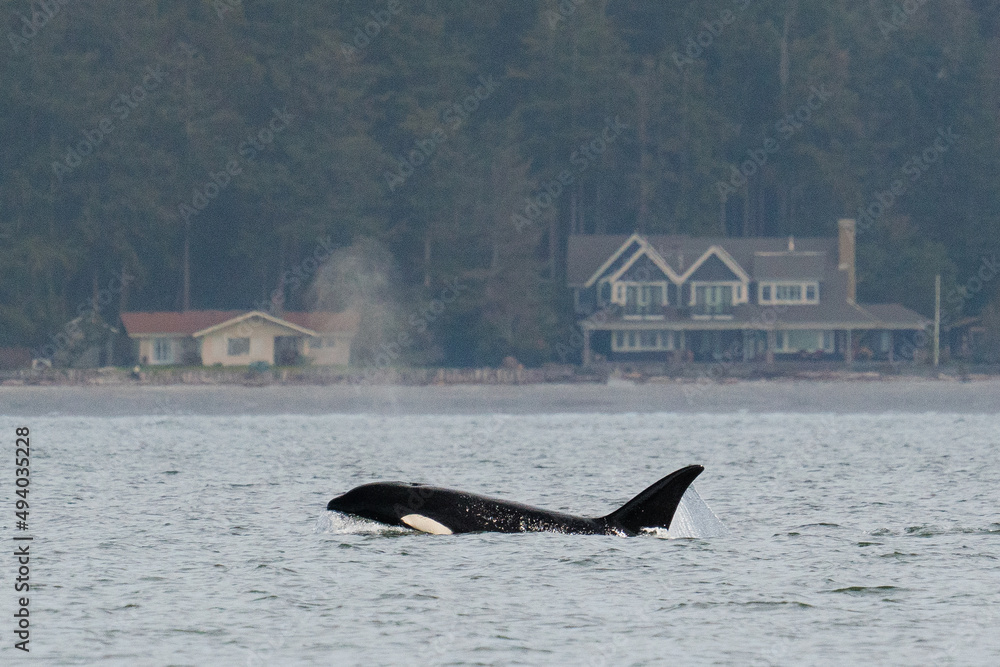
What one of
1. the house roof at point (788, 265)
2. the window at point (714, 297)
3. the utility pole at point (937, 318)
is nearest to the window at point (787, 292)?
the house roof at point (788, 265)

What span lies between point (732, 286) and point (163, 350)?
3852cm

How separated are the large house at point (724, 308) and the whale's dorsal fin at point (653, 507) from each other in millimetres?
85185

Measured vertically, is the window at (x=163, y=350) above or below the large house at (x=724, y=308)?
below

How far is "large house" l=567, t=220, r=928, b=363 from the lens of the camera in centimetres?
Answer: 11194

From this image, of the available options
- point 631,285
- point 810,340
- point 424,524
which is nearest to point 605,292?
point 631,285

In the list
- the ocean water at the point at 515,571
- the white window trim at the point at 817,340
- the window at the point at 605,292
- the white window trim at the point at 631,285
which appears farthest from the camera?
the window at the point at 605,292

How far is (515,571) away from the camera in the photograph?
75.2ft

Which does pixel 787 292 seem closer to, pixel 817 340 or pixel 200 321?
pixel 817 340

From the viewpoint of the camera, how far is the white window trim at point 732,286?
375 ft

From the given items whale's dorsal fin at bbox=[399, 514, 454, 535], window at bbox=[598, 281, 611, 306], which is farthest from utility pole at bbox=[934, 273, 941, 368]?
whale's dorsal fin at bbox=[399, 514, 454, 535]

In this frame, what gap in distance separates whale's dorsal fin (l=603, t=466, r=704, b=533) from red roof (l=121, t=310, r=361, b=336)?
8385cm

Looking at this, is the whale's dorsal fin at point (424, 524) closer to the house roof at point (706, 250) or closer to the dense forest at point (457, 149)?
the dense forest at point (457, 149)

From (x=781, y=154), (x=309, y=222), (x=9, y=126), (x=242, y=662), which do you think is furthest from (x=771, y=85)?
(x=242, y=662)

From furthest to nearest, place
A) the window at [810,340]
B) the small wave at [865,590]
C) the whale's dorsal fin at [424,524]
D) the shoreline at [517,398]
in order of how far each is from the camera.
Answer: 1. the window at [810,340]
2. the shoreline at [517,398]
3. the whale's dorsal fin at [424,524]
4. the small wave at [865,590]
